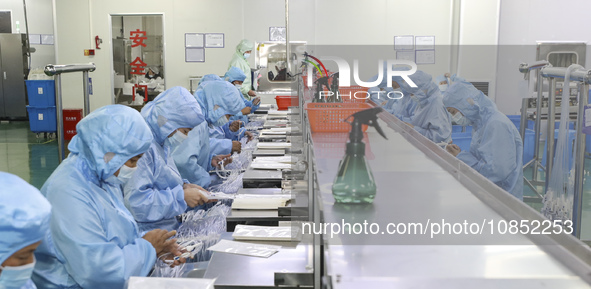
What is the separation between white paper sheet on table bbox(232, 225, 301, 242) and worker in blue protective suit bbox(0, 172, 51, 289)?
2.30 feet

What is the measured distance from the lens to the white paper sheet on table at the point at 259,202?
228 cm

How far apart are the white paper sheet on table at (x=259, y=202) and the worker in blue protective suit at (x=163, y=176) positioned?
386 mm

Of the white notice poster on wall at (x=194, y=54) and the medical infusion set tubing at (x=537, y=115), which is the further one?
the white notice poster on wall at (x=194, y=54)

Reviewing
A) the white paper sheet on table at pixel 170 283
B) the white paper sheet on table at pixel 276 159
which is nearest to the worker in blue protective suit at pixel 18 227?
the white paper sheet on table at pixel 170 283

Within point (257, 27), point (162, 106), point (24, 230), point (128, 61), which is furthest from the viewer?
point (128, 61)

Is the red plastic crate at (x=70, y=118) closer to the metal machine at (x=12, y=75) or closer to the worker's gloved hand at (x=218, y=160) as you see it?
the metal machine at (x=12, y=75)

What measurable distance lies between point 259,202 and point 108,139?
757mm

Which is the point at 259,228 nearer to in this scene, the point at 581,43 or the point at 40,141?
the point at 581,43

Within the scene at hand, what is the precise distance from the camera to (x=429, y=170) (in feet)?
6.26

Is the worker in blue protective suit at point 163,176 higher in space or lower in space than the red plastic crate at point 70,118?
higher

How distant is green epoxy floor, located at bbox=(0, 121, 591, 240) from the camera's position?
16.9ft

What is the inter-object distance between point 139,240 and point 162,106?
1.19 meters

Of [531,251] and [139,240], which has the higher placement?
[531,251]

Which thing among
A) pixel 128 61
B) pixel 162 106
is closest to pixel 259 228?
pixel 162 106
